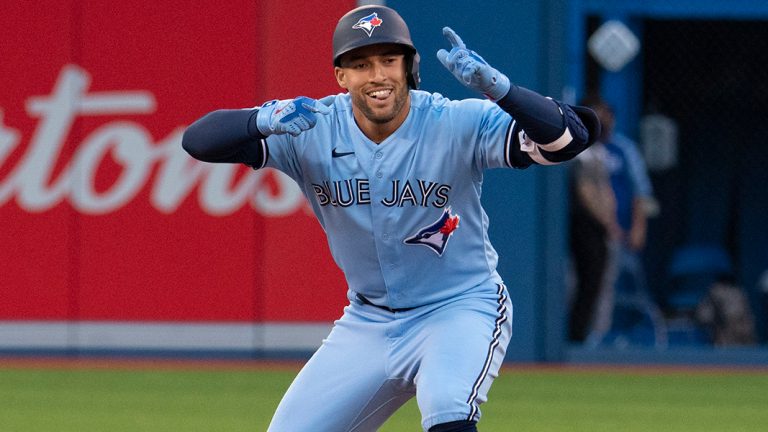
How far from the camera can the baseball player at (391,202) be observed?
5086mm

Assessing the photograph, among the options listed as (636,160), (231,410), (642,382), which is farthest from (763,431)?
(636,160)

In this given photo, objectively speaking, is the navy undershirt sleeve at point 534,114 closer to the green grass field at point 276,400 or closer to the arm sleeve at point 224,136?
the arm sleeve at point 224,136

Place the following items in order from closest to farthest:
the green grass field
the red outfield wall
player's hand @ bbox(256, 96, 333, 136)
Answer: player's hand @ bbox(256, 96, 333, 136)
the green grass field
the red outfield wall

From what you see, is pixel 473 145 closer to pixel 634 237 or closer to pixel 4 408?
pixel 4 408

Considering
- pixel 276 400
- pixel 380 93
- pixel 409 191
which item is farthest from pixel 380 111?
pixel 276 400

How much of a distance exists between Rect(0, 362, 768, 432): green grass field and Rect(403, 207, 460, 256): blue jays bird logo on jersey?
3016mm

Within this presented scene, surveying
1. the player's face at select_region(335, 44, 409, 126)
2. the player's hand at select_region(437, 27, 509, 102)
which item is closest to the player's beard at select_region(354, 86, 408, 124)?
the player's face at select_region(335, 44, 409, 126)

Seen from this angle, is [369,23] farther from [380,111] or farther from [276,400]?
[276,400]

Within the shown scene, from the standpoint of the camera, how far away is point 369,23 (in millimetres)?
5113

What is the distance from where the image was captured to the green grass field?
27.3 ft

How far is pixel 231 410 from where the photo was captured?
350 inches

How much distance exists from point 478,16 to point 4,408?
4.88m

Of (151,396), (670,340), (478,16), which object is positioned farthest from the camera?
(670,340)

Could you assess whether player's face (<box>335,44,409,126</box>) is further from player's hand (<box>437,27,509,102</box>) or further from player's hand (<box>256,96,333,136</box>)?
player's hand (<box>437,27,509,102</box>)
